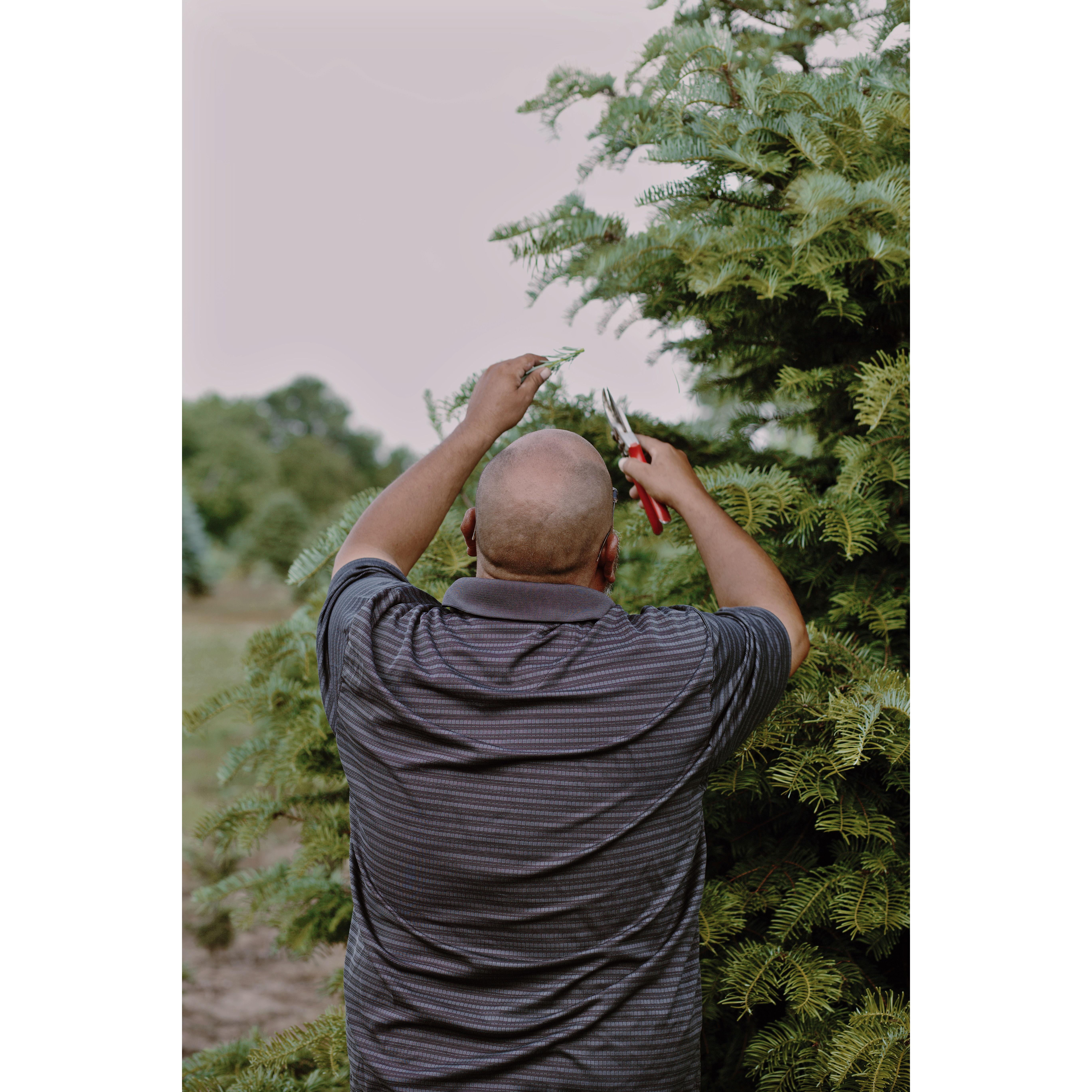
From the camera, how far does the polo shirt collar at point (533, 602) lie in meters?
1.01

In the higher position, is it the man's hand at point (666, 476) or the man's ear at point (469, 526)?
the man's hand at point (666, 476)

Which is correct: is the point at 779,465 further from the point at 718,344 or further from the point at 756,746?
the point at 756,746

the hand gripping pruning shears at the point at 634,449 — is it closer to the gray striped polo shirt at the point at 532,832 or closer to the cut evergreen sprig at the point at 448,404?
the cut evergreen sprig at the point at 448,404

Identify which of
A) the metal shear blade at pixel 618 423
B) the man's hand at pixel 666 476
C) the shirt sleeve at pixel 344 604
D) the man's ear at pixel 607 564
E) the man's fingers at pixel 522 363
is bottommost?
the shirt sleeve at pixel 344 604

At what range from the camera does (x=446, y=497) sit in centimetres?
121

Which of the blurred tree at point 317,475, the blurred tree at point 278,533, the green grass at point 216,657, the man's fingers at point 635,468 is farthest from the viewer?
the blurred tree at point 317,475

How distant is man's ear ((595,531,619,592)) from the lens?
1.11m

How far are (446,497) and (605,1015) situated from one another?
0.67m

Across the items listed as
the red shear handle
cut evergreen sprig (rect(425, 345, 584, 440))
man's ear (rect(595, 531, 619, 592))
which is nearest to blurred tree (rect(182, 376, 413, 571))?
cut evergreen sprig (rect(425, 345, 584, 440))

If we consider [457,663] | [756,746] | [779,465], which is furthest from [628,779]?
→ [779,465]

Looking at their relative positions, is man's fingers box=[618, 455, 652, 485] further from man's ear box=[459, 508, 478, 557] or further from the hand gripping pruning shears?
man's ear box=[459, 508, 478, 557]

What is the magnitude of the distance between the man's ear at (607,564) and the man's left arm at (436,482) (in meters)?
0.23

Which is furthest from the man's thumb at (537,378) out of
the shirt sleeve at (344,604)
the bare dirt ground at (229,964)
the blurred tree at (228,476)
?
the blurred tree at (228,476)

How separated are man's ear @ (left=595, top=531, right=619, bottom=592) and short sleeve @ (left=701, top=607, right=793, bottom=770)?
153 mm
